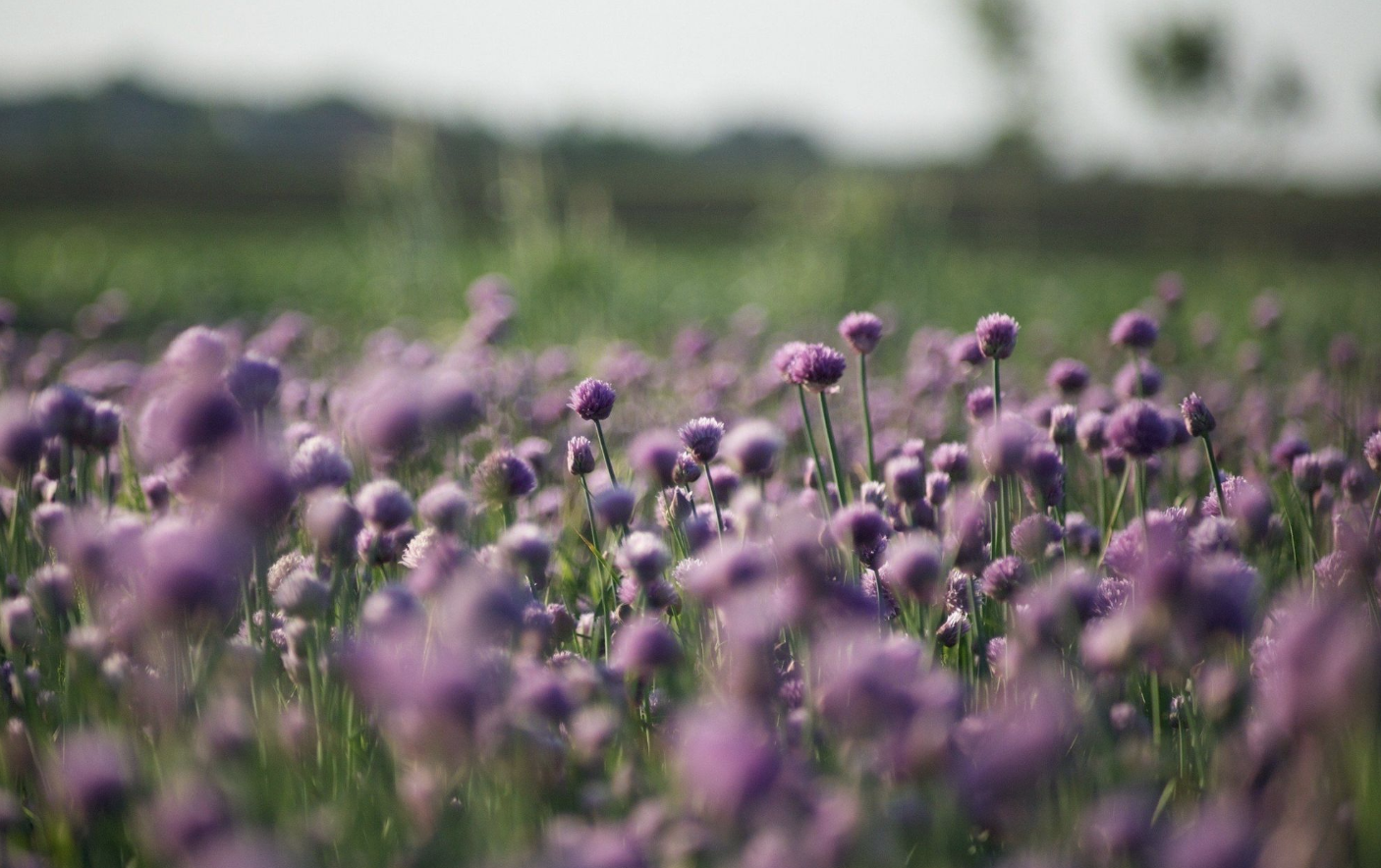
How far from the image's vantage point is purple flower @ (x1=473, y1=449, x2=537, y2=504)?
1.65 m

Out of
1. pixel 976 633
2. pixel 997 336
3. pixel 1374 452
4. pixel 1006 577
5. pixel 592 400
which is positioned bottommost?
pixel 976 633

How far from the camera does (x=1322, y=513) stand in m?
2.16

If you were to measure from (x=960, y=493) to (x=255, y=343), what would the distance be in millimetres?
2881

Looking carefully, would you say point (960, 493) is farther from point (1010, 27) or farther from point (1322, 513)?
point (1010, 27)

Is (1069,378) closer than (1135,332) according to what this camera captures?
Yes

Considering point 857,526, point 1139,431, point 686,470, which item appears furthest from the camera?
point 686,470

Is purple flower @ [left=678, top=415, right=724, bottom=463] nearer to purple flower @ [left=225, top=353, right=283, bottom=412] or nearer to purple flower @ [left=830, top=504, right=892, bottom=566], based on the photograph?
purple flower @ [left=830, top=504, right=892, bottom=566]

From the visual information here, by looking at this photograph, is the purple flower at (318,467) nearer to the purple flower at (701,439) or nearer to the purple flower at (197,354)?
the purple flower at (197,354)

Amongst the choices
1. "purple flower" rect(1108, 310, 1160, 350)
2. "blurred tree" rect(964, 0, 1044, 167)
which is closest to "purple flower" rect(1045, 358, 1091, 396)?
"purple flower" rect(1108, 310, 1160, 350)

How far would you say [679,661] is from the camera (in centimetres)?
122

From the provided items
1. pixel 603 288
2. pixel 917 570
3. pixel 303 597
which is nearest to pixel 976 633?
pixel 917 570

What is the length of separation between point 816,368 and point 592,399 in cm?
41

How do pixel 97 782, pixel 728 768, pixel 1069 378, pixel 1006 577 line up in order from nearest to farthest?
pixel 728 768 < pixel 97 782 < pixel 1006 577 < pixel 1069 378

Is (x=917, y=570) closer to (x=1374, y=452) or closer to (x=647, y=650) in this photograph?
(x=647, y=650)
